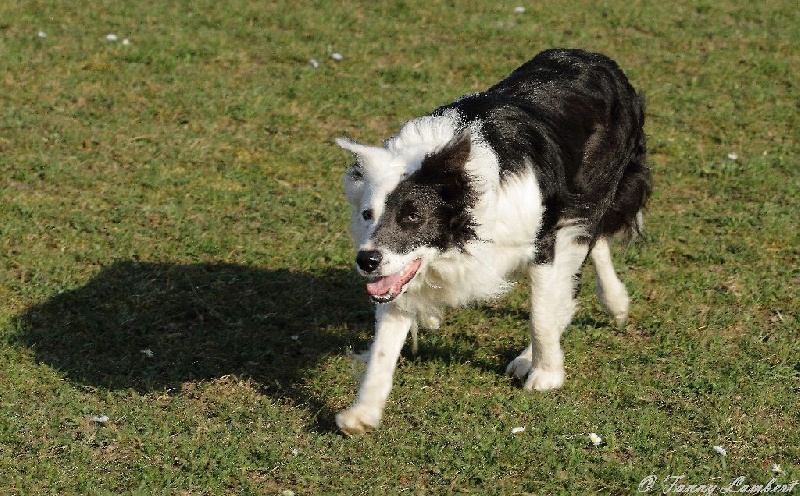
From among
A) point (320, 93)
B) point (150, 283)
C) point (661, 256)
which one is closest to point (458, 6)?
point (320, 93)

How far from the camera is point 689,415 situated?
5.75 metres

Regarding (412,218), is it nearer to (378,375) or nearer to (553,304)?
(378,375)

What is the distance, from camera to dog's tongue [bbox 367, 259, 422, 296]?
16.8 ft

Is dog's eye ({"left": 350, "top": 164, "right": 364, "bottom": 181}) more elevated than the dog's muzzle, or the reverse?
dog's eye ({"left": 350, "top": 164, "right": 364, "bottom": 181})

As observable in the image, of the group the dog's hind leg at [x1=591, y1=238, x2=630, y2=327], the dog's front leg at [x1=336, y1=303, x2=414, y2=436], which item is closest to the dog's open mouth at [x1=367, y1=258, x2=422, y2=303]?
the dog's front leg at [x1=336, y1=303, x2=414, y2=436]

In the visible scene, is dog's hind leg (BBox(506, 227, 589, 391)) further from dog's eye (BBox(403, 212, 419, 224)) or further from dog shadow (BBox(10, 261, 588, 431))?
dog's eye (BBox(403, 212, 419, 224))

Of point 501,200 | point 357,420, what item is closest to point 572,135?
point 501,200

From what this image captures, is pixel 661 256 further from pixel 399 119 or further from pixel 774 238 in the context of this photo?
pixel 399 119

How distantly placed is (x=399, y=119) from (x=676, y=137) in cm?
243

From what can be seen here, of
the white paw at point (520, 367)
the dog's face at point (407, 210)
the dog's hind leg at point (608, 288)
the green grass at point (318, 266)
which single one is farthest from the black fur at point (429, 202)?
the dog's hind leg at point (608, 288)

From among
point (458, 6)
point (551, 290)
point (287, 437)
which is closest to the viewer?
point (287, 437)

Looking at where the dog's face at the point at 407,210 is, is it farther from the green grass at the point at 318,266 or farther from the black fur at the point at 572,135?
the green grass at the point at 318,266

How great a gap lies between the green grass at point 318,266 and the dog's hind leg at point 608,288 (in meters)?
0.13

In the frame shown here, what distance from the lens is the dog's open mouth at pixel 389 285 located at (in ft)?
16.8
